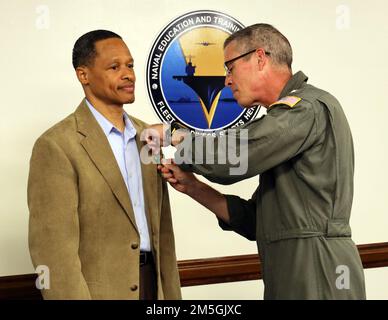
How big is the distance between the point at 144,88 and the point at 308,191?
1.31 metres

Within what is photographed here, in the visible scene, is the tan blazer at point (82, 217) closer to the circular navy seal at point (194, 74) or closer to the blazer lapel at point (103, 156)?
the blazer lapel at point (103, 156)

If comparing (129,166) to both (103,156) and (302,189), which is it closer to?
(103,156)

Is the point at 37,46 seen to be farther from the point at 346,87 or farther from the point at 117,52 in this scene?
the point at 346,87

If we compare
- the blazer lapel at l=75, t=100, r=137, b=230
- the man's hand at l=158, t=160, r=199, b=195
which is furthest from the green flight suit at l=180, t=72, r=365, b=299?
the blazer lapel at l=75, t=100, r=137, b=230

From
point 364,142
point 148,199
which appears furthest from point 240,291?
point 148,199

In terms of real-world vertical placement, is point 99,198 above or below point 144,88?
below

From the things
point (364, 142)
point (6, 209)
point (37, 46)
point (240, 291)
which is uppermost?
point (37, 46)

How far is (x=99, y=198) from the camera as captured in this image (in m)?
2.27

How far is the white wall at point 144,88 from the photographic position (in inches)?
121

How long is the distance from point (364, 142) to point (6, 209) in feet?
6.83

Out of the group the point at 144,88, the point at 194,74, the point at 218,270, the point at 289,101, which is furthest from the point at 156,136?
the point at 218,270

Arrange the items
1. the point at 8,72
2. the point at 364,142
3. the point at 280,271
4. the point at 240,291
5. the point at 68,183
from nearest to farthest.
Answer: the point at 68,183 < the point at 280,271 < the point at 8,72 < the point at 240,291 < the point at 364,142

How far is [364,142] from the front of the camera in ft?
12.6

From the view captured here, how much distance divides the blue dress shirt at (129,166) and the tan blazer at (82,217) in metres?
0.03
